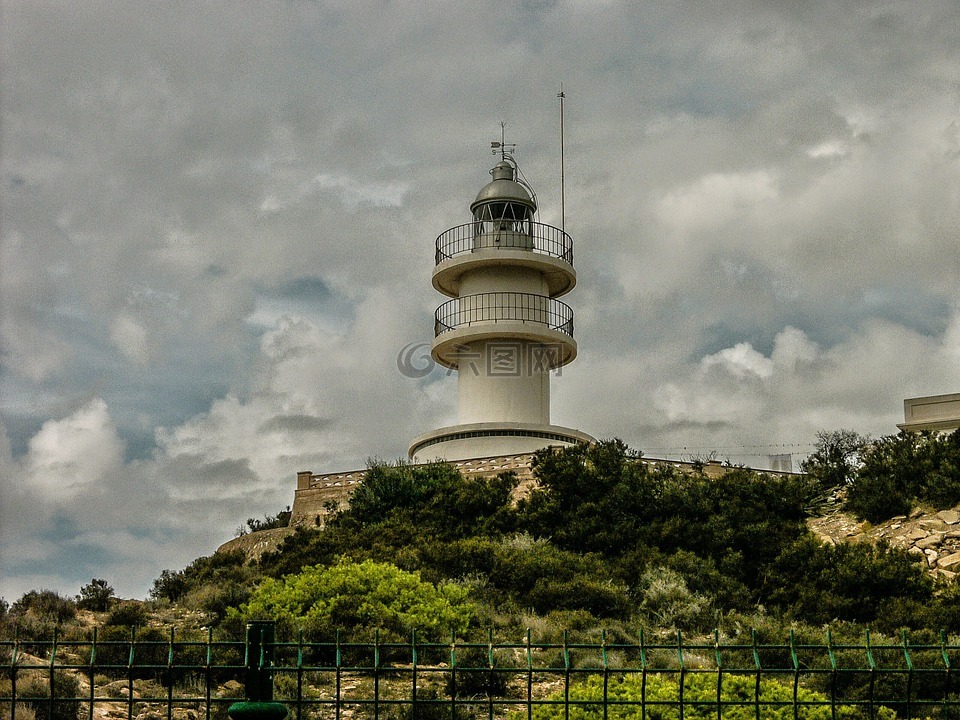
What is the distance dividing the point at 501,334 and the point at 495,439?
2798 mm

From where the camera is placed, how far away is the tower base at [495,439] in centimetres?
3123

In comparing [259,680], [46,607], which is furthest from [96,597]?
[259,680]

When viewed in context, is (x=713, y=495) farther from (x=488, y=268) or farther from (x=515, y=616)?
(x=488, y=268)

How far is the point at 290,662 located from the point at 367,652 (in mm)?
1067

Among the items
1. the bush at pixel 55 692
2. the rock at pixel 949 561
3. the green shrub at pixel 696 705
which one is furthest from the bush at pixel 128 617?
the rock at pixel 949 561

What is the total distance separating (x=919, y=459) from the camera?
24.3 metres

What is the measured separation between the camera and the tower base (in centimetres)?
3123

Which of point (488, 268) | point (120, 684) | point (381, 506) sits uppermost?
point (488, 268)

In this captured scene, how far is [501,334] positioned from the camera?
105 feet

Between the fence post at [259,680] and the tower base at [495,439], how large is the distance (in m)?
23.7

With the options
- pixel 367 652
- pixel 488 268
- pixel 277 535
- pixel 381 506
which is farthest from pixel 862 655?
pixel 488 268

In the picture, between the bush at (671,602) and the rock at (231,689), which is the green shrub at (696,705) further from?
the bush at (671,602)

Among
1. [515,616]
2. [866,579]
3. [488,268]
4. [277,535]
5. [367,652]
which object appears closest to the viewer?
[367,652]

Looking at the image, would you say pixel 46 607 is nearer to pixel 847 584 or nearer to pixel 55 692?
pixel 55 692
